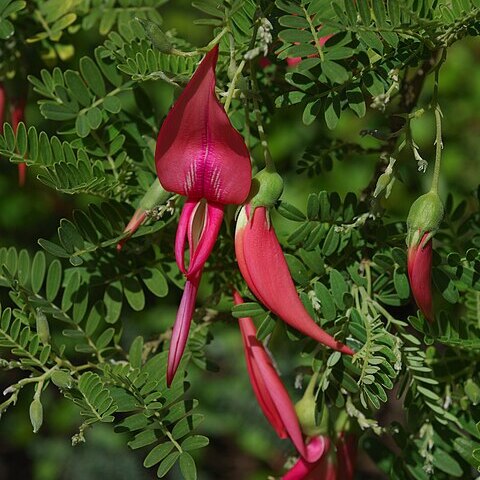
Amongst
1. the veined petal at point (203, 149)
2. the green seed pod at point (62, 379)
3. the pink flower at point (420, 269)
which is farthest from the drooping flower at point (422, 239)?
the green seed pod at point (62, 379)

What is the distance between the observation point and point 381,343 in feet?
2.21

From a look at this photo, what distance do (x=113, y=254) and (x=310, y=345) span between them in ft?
0.62

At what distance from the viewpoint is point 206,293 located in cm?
177

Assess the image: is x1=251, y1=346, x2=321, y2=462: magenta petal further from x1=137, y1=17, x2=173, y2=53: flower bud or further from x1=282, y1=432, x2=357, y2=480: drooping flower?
x1=137, y1=17, x2=173, y2=53: flower bud

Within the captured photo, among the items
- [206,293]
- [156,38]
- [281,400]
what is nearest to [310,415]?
[281,400]

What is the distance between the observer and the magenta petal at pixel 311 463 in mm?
714

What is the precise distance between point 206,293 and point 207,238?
1.16 m

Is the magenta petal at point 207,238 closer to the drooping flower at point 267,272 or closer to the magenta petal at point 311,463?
the drooping flower at point 267,272

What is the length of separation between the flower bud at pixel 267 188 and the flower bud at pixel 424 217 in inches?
3.8

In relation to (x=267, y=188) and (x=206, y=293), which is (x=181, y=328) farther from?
(x=206, y=293)

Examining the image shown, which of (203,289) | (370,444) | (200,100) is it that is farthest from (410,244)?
(203,289)

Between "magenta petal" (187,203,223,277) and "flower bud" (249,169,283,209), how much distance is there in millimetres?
26

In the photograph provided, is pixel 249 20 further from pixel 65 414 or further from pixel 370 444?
pixel 65 414

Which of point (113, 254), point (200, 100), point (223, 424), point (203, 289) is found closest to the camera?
point (200, 100)
